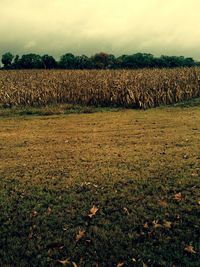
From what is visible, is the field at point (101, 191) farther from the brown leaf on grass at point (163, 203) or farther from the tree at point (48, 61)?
the tree at point (48, 61)

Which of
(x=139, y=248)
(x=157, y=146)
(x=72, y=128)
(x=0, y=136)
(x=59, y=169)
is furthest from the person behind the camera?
A: (x=72, y=128)

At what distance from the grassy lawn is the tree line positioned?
38.2 m

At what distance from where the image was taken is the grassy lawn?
580 centimetres

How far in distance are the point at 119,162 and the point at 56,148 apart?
2.40 meters

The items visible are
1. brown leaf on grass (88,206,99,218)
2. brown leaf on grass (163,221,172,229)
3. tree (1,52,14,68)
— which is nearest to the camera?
brown leaf on grass (163,221,172,229)

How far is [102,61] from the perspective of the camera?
52.5 m

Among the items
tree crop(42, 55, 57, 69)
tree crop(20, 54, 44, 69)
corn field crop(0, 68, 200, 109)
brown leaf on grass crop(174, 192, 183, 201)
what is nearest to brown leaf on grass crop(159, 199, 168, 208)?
brown leaf on grass crop(174, 192, 183, 201)

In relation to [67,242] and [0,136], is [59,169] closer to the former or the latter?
[67,242]

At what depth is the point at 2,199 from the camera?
7.55 m

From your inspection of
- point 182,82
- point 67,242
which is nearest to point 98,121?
point 182,82

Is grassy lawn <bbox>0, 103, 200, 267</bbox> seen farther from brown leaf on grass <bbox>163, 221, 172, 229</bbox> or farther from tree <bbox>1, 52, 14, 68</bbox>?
tree <bbox>1, 52, 14, 68</bbox>

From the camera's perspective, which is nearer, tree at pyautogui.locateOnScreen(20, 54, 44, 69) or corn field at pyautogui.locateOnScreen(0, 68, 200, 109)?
corn field at pyautogui.locateOnScreen(0, 68, 200, 109)

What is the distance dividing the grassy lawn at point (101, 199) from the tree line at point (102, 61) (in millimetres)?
38235

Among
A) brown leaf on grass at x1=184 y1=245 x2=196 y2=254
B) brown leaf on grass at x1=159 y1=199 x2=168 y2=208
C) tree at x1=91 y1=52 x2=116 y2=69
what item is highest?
tree at x1=91 y1=52 x2=116 y2=69
